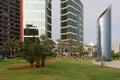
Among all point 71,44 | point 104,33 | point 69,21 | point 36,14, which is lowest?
point 71,44

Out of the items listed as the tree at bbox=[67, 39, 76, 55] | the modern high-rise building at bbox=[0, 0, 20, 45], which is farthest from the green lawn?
the tree at bbox=[67, 39, 76, 55]

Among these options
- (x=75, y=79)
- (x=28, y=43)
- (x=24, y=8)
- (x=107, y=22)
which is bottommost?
(x=75, y=79)

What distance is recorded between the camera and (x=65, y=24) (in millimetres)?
184750

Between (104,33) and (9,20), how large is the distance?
6202 cm

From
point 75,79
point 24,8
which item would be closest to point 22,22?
point 24,8

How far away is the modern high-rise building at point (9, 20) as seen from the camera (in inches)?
5458

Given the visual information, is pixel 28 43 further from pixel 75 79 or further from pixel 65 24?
pixel 65 24

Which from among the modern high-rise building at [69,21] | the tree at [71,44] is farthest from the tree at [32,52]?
the modern high-rise building at [69,21]

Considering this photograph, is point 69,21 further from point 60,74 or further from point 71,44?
point 60,74

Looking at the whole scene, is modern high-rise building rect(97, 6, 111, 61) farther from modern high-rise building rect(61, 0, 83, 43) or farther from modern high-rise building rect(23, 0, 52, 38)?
modern high-rise building rect(61, 0, 83, 43)

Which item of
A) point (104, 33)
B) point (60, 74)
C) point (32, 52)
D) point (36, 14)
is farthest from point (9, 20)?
point (60, 74)

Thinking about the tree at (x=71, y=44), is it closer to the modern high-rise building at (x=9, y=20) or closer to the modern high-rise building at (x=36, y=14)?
the modern high-rise building at (x=36, y=14)

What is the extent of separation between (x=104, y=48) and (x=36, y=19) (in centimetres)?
5335

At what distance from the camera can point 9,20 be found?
145 metres
